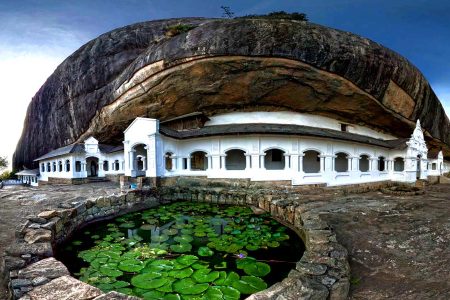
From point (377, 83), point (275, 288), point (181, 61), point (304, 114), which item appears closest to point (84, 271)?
point (275, 288)

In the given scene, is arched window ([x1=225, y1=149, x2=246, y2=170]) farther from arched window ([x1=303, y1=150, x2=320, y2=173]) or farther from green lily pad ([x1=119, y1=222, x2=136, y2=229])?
green lily pad ([x1=119, y1=222, x2=136, y2=229])

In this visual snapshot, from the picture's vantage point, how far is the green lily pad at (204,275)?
3.94 m

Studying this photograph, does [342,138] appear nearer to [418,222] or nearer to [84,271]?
[418,222]

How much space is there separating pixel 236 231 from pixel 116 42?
2142 centimetres

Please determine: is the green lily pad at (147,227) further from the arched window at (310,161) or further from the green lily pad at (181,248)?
the arched window at (310,161)

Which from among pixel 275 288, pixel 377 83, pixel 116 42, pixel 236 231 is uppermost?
pixel 116 42

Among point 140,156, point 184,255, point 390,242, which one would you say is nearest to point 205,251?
point 184,255

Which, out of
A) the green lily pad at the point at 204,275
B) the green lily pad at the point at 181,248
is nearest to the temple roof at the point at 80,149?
the green lily pad at the point at 181,248

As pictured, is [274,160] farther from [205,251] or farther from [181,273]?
[181,273]

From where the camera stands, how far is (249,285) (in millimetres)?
3875

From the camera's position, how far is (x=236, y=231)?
6.74m

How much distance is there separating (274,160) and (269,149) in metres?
2.20

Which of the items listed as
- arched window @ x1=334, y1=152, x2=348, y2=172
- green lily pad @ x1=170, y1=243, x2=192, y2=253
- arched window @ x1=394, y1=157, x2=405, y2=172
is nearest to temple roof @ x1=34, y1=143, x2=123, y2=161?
arched window @ x1=334, y1=152, x2=348, y2=172

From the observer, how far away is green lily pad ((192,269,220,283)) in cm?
394
